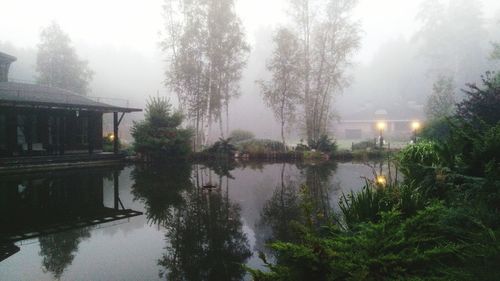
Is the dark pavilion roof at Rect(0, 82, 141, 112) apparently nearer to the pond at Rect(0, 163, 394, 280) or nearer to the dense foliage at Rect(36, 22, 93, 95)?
the pond at Rect(0, 163, 394, 280)

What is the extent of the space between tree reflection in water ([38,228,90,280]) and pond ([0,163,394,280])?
0.01 meters

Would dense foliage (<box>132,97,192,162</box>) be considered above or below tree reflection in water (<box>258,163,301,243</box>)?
above

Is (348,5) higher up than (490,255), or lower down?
higher up

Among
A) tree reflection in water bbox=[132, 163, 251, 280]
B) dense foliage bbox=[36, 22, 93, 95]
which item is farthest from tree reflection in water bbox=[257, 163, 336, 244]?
dense foliage bbox=[36, 22, 93, 95]

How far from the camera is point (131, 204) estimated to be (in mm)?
8164

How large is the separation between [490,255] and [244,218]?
17.4 ft

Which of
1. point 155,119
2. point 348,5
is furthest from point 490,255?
point 348,5

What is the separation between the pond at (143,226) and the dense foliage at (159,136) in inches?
331

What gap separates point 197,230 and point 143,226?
1.22m

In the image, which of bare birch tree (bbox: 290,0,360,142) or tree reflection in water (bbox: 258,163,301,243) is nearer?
tree reflection in water (bbox: 258,163,301,243)

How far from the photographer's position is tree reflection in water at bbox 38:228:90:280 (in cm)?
434

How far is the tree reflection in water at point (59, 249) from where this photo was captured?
4336 millimetres

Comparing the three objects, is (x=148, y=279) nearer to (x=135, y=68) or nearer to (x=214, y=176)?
(x=214, y=176)

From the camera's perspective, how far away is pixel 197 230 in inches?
229
